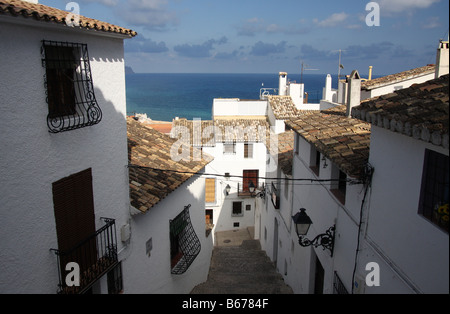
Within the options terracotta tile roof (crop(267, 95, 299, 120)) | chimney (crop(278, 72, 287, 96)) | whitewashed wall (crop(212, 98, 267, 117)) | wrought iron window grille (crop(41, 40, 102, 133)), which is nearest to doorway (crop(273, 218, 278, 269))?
terracotta tile roof (crop(267, 95, 299, 120))

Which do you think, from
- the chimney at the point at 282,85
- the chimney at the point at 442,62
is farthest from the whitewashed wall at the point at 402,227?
the chimney at the point at 282,85

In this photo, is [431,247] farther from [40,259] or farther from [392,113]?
[40,259]

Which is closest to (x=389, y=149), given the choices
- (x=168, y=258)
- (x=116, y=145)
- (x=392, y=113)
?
(x=392, y=113)

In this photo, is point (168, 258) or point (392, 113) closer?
point (392, 113)

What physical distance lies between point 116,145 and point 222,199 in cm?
2311

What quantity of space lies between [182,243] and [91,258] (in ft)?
19.7

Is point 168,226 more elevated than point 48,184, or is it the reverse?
point 48,184

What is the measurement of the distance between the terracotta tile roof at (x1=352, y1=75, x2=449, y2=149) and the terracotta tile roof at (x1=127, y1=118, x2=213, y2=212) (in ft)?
18.4

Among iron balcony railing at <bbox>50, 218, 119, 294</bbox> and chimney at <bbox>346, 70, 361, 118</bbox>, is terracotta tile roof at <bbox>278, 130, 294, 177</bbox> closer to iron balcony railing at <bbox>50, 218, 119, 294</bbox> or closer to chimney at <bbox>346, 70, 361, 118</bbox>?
chimney at <bbox>346, 70, 361, 118</bbox>

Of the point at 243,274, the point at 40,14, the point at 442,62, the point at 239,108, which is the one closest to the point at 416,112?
the point at 442,62

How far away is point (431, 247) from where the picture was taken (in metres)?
4.95

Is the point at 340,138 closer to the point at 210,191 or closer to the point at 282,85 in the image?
the point at 210,191

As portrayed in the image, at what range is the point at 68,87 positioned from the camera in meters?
7.04

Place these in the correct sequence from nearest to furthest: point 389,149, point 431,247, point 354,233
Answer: point 431,247 → point 389,149 → point 354,233
